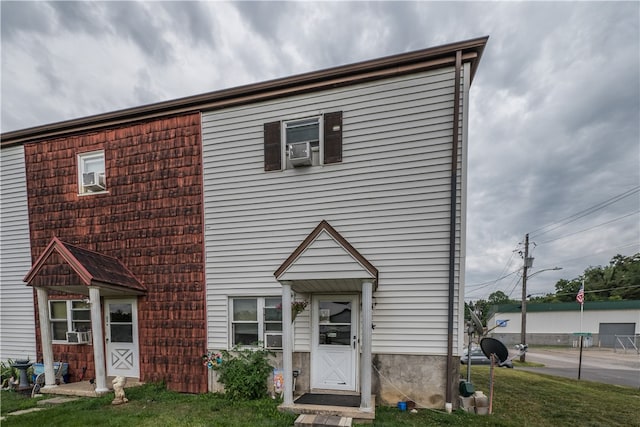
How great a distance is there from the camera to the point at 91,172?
7402 millimetres

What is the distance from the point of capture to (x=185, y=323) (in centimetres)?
646

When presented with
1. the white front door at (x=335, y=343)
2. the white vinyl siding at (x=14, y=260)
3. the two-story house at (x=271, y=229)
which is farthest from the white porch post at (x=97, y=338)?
the white front door at (x=335, y=343)

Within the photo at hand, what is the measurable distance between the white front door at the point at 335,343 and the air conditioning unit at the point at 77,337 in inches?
238

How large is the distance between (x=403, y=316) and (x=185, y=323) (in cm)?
504

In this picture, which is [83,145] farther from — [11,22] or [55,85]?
[55,85]

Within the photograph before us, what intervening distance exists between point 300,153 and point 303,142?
0.34m

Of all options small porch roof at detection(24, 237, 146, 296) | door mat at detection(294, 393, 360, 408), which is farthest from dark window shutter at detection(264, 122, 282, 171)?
door mat at detection(294, 393, 360, 408)

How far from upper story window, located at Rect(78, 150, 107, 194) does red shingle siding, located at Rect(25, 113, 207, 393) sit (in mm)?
151

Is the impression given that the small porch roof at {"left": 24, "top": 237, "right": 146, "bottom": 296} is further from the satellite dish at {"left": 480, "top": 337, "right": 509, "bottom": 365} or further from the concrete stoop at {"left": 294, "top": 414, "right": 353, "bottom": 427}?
the satellite dish at {"left": 480, "top": 337, "right": 509, "bottom": 365}

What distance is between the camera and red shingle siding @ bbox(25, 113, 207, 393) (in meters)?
6.46

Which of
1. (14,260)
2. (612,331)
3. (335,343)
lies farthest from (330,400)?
(612,331)

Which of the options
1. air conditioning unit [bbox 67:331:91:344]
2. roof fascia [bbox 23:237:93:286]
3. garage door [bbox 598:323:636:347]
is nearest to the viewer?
roof fascia [bbox 23:237:93:286]

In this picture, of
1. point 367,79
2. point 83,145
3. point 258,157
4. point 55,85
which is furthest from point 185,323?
point 55,85

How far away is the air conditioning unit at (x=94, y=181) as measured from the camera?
23.6ft
